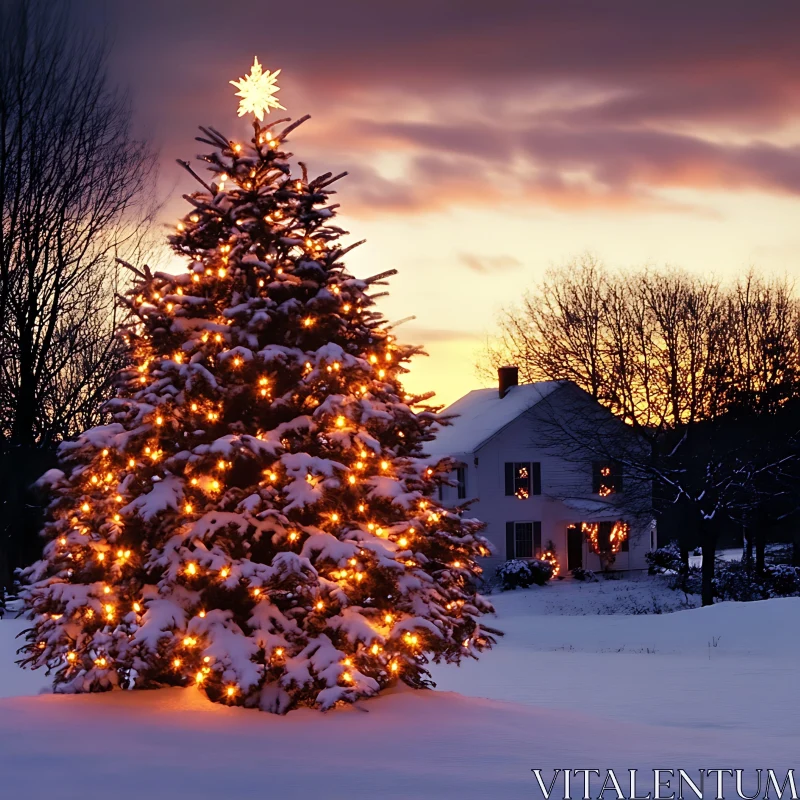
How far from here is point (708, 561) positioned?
33906 mm

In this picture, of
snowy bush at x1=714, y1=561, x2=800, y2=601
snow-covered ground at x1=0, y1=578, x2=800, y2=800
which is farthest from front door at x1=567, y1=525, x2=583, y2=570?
snow-covered ground at x1=0, y1=578, x2=800, y2=800

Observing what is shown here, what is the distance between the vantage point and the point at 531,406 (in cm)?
4397

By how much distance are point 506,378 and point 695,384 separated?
12.4 metres

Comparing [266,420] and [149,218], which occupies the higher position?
[149,218]

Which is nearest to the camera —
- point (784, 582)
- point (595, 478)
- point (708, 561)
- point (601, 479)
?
point (708, 561)

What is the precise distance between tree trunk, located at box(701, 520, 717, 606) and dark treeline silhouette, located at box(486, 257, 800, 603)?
32 mm

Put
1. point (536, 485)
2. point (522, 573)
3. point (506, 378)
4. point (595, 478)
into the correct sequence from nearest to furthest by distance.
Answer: point (522, 573), point (595, 478), point (536, 485), point (506, 378)

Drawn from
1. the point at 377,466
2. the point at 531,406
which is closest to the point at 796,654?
the point at 377,466

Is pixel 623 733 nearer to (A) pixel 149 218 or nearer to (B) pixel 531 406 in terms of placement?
(A) pixel 149 218

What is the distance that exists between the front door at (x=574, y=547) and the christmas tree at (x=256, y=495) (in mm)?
35746

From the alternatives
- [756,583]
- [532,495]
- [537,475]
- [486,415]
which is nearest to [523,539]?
[532,495]

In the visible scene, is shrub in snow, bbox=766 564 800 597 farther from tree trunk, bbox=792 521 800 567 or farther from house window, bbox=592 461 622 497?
house window, bbox=592 461 622 497

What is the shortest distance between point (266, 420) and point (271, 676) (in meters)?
2.47

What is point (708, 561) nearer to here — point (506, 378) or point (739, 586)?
point (739, 586)
